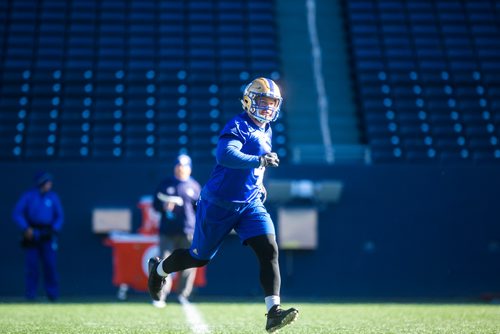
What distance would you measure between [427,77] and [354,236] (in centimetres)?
401

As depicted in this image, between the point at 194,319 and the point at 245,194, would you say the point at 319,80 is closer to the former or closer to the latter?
the point at 194,319

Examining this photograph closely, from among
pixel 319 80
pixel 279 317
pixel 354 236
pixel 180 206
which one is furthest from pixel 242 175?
pixel 319 80

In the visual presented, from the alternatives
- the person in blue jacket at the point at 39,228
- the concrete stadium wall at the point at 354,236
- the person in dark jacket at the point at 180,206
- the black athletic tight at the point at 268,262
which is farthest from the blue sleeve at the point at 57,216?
the black athletic tight at the point at 268,262

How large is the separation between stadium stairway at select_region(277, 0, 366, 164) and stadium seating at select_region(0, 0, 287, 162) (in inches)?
22.1

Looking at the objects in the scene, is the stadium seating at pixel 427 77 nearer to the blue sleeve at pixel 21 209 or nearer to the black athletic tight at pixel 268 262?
the blue sleeve at pixel 21 209

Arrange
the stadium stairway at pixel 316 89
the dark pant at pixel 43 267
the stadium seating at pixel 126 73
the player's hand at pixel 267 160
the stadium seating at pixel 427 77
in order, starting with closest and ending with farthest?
the player's hand at pixel 267 160
the dark pant at pixel 43 267
the stadium stairway at pixel 316 89
the stadium seating at pixel 126 73
the stadium seating at pixel 427 77

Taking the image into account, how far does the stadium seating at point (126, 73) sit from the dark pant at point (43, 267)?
8.24ft

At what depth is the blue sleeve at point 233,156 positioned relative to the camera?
563cm

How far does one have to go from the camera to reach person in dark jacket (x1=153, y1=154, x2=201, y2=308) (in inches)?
419

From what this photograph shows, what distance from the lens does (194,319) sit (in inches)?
309

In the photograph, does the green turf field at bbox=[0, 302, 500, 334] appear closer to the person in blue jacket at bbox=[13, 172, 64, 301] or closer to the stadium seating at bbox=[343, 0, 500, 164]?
the person in blue jacket at bbox=[13, 172, 64, 301]

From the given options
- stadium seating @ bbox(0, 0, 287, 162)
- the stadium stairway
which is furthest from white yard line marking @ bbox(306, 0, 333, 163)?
stadium seating @ bbox(0, 0, 287, 162)

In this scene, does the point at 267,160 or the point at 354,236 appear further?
the point at 354,236

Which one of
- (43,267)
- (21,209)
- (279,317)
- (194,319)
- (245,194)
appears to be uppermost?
(245,194)
